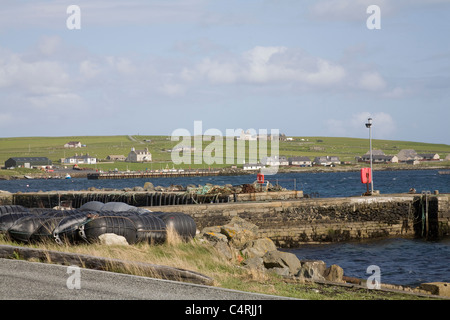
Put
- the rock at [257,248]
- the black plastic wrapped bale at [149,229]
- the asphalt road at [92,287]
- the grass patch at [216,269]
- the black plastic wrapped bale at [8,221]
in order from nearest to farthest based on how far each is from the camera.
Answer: the asphalt road at [92,287]
the grass patch at [216,269]
the black plastic wrapped bale at [149,229]
the black plastic wrapped bale at [8,221]
the rock at [257,248]

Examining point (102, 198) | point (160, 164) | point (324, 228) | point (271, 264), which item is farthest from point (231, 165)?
point (271, 264)

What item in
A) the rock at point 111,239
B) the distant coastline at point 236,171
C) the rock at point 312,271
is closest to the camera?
the rock at point 111,239

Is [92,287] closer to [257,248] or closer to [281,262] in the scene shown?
[281,262]

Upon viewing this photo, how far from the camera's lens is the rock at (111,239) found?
17.8 metres

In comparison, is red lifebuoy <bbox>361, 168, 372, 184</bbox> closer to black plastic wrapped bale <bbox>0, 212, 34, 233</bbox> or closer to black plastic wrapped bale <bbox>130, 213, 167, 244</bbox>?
black plastic wrapped bale <bbox>130, 213, 167, 244</bbox>

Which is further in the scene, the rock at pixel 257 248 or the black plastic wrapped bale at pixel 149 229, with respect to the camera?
the rock at pixel 257 248

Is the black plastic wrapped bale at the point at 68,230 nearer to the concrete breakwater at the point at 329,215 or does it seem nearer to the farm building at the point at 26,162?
the concrete breakwater at the point at 329,215

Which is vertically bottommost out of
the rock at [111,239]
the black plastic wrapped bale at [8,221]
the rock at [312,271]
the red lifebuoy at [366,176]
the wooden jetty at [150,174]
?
the wooden jetty at [150,174]

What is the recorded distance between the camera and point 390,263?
28.4 m

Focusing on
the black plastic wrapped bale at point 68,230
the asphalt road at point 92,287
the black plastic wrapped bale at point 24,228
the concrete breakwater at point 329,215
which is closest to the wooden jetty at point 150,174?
the concrete breakwater at point 329,215

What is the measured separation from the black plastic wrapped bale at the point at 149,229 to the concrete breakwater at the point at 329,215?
12.6 m

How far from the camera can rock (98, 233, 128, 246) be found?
17.8 m

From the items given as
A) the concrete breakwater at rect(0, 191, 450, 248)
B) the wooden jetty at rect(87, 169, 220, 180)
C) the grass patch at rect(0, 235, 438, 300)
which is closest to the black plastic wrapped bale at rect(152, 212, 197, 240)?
the grass patch at rect(0, 235, 438, 300)
